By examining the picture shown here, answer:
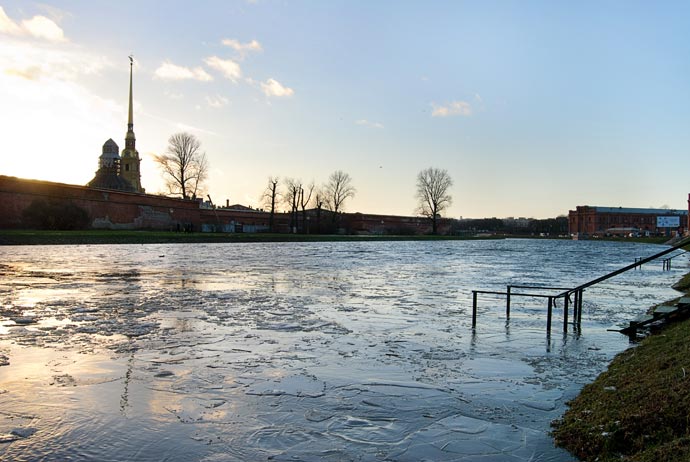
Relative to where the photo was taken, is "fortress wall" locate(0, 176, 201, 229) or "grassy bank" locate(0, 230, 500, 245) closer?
"grassy bank" locate(0, 230, 500, 245)

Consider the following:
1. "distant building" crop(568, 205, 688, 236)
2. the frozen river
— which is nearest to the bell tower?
the frozen river

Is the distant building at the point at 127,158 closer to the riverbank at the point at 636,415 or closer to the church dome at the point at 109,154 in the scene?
the church dome at the point at 109,154

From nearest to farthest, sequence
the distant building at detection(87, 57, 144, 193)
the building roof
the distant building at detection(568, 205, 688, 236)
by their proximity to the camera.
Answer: the distant building at detection(87, 57, 144, 193), the distant building at detection(568, 205, 688, 236), the building roof

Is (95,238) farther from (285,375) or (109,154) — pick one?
(109,154)

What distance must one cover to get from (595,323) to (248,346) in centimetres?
689

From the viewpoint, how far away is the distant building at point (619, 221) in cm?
12938

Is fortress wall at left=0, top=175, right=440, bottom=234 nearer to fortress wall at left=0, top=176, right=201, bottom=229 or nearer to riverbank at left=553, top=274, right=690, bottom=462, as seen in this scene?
fortress wall at left=0, top=176, right=201, bottom=229

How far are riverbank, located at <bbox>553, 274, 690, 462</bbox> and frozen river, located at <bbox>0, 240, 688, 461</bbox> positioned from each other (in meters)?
0.29

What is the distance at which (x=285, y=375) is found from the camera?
6.72 metres

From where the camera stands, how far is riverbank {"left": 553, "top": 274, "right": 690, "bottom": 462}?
401 cm

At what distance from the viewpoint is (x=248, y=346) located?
8.28m

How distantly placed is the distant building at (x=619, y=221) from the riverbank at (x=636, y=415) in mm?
131148

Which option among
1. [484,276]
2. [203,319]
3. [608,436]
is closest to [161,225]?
[484,276]

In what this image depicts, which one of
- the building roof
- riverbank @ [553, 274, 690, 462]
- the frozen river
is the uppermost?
the building roof
